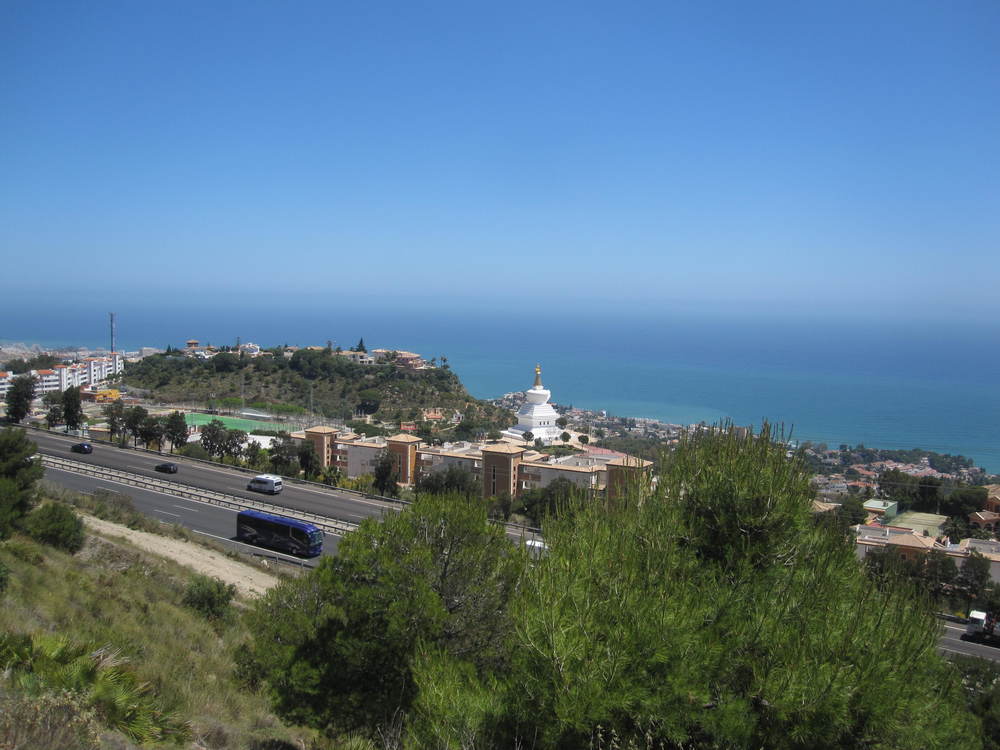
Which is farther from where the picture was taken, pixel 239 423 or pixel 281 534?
pixel 239 423

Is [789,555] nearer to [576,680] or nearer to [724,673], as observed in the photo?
[724,673]

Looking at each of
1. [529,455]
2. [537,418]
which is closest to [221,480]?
[529,455]

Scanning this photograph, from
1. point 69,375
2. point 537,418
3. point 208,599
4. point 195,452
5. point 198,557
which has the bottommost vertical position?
point 69,375

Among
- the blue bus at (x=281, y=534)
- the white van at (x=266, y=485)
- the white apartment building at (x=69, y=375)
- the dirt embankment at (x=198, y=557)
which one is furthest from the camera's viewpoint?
the white apartment building at (x=69, y=375)

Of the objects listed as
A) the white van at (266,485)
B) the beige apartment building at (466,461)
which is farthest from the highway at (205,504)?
the beige apartment building at (466,461)

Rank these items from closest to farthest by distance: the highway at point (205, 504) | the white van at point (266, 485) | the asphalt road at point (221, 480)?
the highway at point (205, 504)
the asphalt road at point (221, 480)
the white van at point (266, 485)

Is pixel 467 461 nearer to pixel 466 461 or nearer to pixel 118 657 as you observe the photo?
pixel 466 461

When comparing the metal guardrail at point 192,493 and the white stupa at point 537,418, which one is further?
the white stupa at point 537,418

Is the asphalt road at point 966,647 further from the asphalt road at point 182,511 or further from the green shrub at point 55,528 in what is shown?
the green shrub at point 55,528

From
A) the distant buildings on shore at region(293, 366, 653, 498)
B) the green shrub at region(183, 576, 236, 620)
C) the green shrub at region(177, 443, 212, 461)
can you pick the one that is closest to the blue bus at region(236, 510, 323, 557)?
the green shrub at region(183, 576, 236, 620)
